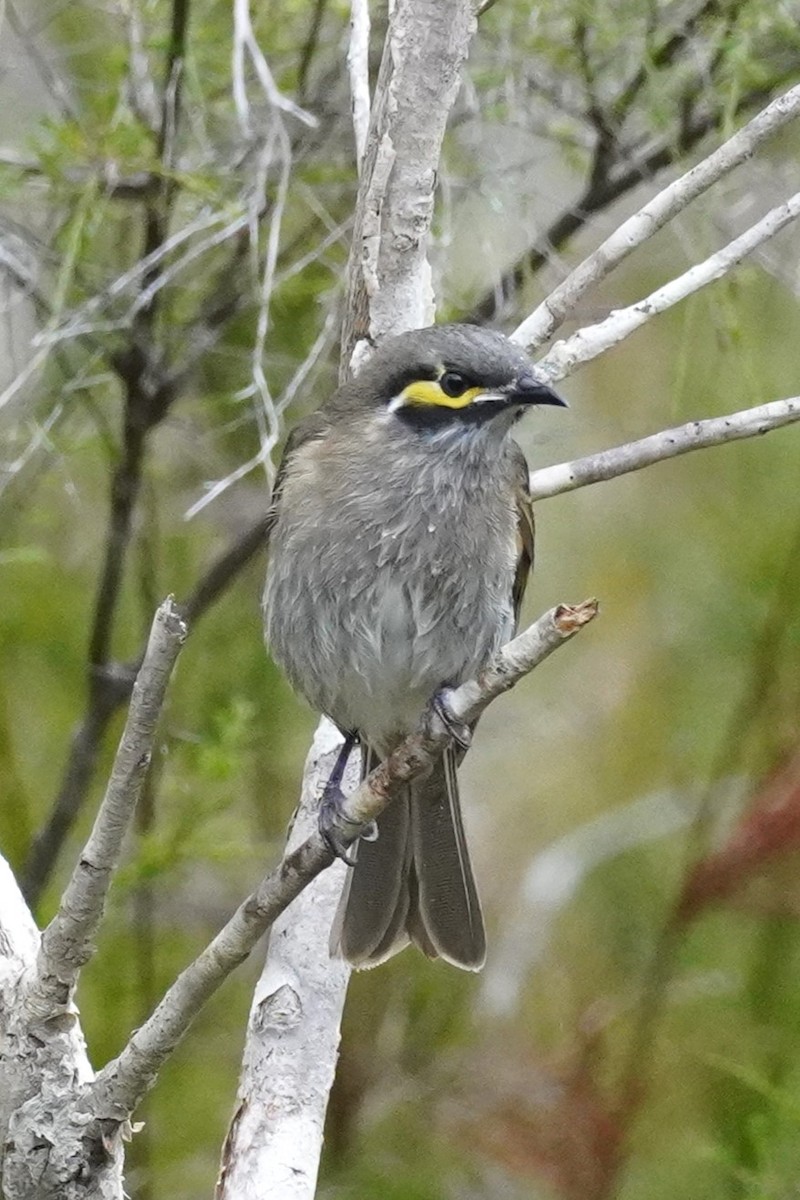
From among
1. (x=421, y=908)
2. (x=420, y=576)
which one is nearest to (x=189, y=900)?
(x=421, y=908)

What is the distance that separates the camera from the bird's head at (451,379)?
9.25ft

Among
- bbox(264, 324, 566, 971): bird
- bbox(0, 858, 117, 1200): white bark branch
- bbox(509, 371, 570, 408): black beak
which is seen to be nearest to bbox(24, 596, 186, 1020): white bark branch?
bbox(0, 858, 117, 1200): white bark branch

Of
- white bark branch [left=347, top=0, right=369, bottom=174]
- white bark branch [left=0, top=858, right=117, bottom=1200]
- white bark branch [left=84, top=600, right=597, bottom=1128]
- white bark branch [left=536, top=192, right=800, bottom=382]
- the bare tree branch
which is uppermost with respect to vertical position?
the bare tree branch

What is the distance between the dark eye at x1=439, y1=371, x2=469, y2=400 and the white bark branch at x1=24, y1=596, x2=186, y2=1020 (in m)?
1.04

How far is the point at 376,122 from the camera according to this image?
3.12m

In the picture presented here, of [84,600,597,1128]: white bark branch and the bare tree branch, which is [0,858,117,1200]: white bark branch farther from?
the bare tree branch

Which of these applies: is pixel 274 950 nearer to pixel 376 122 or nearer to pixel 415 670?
pixel 415 670

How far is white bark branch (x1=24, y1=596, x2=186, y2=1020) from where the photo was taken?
1.97 meters

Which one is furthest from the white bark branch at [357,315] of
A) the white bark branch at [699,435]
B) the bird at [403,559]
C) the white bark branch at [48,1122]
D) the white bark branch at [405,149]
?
the white bark branch at [699,435]

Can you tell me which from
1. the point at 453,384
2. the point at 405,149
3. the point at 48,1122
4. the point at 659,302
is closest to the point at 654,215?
the point at 659,302

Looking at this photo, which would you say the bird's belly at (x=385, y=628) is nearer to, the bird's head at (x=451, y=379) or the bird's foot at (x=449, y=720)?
the bird's foot at (x=449, y=720)

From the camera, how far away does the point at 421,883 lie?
127 inches

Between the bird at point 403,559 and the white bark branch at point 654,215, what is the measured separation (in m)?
0.14

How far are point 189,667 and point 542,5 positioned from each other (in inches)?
77.3
